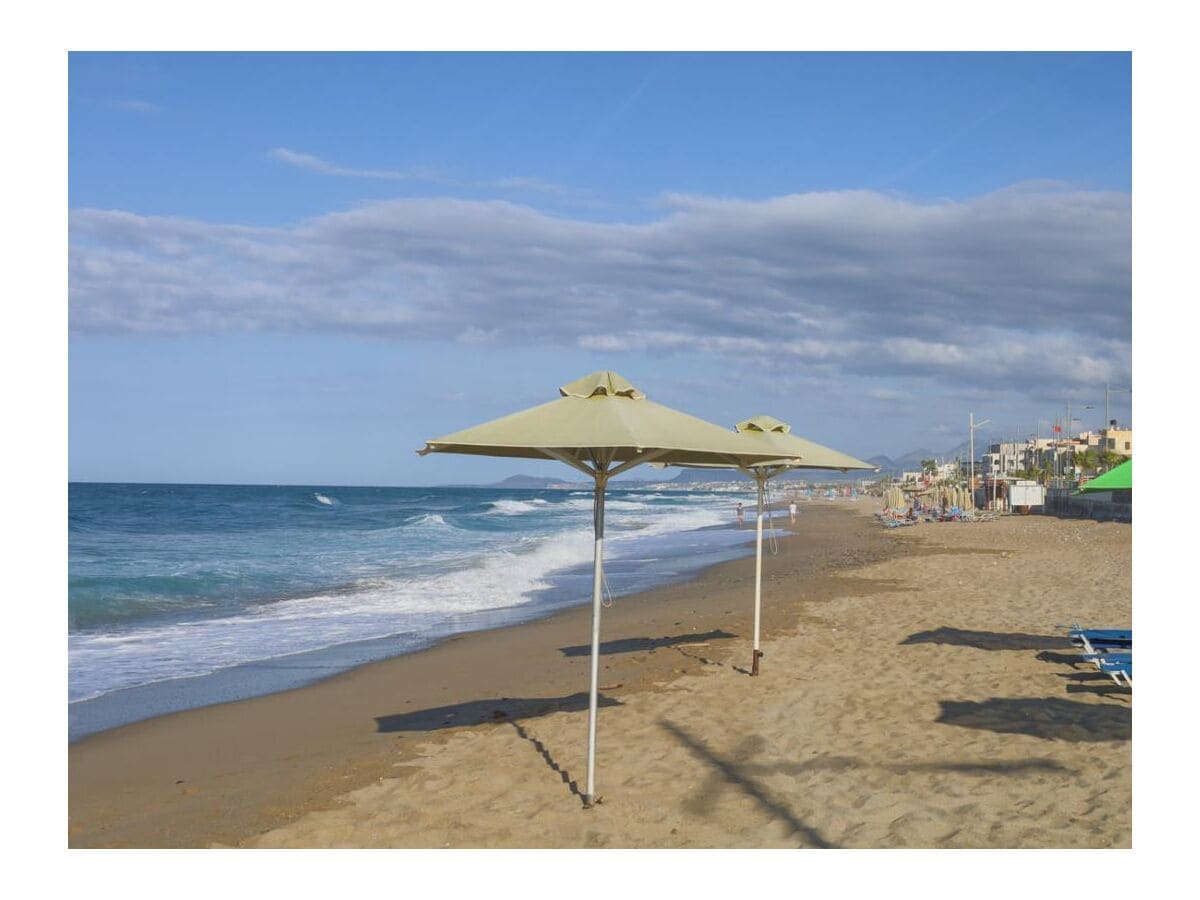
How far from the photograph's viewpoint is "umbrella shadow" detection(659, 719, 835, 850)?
475 centimetres

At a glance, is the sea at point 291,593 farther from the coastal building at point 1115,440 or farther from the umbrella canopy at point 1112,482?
the coastal building at point 1115,440

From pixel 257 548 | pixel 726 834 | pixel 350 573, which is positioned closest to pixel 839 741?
pixel 726 834

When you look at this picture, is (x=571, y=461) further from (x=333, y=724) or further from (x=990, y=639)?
(x=990, y=639)

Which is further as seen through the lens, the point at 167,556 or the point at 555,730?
the point at 167,556

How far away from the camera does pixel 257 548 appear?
28.9 meters

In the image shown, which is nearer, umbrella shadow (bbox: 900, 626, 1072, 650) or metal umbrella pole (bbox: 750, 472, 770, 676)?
metal umbrella pole (bbox: 750, 472, 770, 676)

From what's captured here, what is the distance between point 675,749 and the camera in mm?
6199

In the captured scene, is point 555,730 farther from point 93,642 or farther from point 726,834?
point 93,642

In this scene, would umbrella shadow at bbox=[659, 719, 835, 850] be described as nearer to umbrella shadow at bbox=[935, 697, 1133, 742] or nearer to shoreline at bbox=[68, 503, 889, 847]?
umbrella shadow at bbox=[935, 697, 1133, 742]

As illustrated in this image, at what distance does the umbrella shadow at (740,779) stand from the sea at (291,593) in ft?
15.0

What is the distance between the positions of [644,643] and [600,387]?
18.9ft

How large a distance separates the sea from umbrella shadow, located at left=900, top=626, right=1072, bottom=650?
18.6ft

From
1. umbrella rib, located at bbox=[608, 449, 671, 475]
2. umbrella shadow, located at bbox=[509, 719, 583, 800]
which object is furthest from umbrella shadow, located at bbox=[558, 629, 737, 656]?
umbrella rib, located at bbox=[608, 449, 671, 475]

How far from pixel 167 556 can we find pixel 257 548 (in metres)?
3.29
